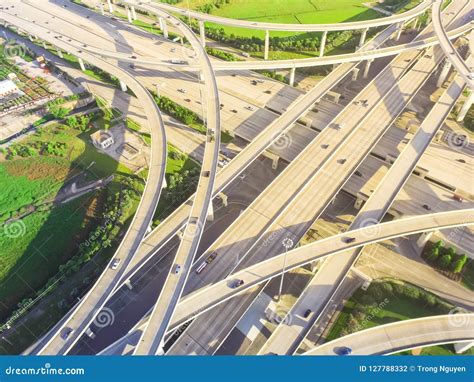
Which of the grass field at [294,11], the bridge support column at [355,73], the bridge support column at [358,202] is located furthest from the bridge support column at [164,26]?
the bridge support column at [358,202]

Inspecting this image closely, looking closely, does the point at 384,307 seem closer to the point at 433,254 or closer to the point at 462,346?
the point at 462,346

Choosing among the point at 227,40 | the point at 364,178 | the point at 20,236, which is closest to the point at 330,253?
the point at 364,178

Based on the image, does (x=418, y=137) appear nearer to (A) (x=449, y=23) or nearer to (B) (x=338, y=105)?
(B) (x=338, y=105)

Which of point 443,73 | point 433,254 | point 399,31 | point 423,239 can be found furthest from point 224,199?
point 399,31

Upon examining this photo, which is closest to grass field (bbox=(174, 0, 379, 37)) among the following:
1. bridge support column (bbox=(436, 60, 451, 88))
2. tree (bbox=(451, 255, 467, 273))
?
bridge support column (bbox=(436, 60, 451, 88))

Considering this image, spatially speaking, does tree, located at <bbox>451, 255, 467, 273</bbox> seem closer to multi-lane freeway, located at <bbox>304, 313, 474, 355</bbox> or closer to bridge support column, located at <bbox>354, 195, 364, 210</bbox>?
multi-lane freeway, located at <bbox>304, 313, 474, 355</bbox>
